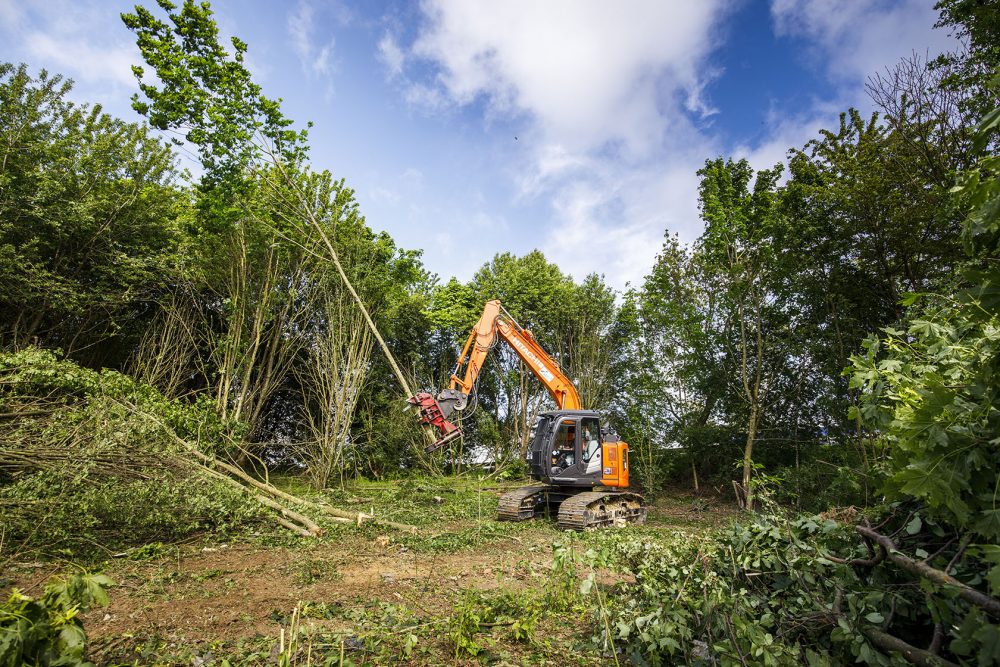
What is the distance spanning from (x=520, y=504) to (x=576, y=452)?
53.6 inches

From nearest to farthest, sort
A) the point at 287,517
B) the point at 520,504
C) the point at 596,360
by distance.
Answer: the point at 287,517
the point at 520,504
the point at 596,360

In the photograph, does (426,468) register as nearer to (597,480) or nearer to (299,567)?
(597,480)

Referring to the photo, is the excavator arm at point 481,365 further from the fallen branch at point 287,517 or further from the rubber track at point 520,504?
the fallen branch at point 287,517

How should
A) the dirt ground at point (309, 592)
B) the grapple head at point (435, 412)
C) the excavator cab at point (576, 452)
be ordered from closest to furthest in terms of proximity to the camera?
the dirt ground at point (309, 592) < the excavator cab at point (576, 452) < the grapple head at point (435, 412)

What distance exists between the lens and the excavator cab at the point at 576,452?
919cm

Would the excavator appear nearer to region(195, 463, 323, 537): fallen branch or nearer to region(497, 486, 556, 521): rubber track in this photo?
region(497, 486, 556, 521): rubber track

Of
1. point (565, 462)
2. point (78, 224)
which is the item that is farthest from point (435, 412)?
point (78, 224)

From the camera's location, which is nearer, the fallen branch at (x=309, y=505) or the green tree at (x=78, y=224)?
the fallen branch at (x=309, y=505)

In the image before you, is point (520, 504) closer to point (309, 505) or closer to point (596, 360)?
point (309, 505)

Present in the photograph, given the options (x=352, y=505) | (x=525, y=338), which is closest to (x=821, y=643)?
(x=525, y=338)

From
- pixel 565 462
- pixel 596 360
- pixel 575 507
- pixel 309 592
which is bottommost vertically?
pixel 309 592

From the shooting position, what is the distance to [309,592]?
4535mm

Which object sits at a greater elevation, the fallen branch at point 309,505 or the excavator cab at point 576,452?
the excavator cab at point 576,452

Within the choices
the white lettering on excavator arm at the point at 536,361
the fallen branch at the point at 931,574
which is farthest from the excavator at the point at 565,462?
the fallen branch at the point at 931,574
